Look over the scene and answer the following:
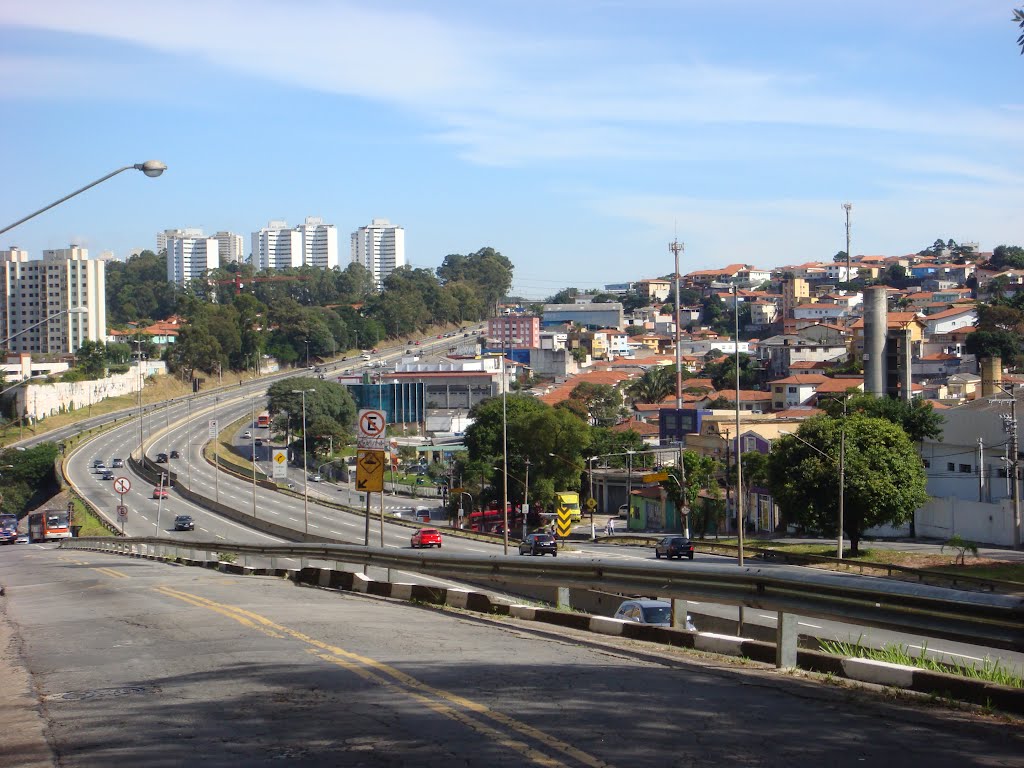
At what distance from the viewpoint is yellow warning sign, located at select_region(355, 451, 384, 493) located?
19.4m

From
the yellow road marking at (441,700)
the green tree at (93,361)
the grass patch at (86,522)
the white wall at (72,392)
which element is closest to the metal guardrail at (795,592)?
the yellow road marking at (441,700)

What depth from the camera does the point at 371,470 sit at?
19.5 meters

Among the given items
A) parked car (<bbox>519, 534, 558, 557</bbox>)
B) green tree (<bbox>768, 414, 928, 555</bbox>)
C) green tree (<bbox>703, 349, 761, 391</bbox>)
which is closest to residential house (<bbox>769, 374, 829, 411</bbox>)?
green tree (<bbox>703, 349, 761, 391</bbox>)

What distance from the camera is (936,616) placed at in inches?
328

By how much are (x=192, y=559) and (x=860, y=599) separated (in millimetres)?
24293

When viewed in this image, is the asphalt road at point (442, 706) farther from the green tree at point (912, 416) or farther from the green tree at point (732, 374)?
the green tree at point (732, 374)

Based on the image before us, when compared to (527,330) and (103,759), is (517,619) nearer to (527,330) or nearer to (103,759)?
(103,759)

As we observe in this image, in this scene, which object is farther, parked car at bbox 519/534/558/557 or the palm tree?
the palm tree

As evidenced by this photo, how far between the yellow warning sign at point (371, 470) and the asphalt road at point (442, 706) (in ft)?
20.1

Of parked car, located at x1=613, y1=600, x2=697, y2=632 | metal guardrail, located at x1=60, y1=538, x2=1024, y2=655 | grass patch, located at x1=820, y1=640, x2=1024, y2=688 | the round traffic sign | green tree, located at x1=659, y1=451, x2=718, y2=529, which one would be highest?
the round traffic sign

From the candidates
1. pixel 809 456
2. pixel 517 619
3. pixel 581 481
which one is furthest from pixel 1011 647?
pixel 581 481

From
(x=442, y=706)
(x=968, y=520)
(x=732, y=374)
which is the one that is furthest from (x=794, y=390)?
(x=442, y=706)

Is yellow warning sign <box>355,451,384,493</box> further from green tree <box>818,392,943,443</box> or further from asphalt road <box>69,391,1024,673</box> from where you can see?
green tree <box>818,392,943,443</box>

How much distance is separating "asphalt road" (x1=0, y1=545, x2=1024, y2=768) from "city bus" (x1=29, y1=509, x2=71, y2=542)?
54739mm
